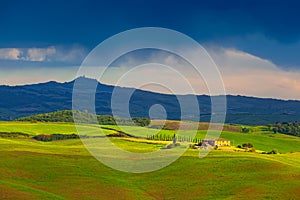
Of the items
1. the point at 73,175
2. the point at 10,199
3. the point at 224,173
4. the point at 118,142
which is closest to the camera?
the point at 10,199

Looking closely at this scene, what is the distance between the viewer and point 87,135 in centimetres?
18125

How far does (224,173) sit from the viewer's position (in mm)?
83938

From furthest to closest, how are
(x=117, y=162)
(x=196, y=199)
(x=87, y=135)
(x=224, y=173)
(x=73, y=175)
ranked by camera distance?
(x=87, y=135) < (x=117, y=162) < (x=224, y=173) < (x=73, y=175) < (x=196, y=199)

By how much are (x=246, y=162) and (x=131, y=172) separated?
2139 cm

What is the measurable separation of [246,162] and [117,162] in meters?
25.1

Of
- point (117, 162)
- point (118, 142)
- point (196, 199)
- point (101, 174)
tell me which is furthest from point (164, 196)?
point (118, 142)

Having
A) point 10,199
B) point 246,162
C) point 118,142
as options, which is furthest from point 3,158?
point 118,142

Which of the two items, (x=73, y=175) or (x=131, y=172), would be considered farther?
(x=131, y=172)

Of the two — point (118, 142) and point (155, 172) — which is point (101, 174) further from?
point (118, 142)

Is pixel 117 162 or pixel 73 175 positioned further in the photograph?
pixel 117 162

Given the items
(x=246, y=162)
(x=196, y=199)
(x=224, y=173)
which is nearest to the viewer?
(x=196, y=199)

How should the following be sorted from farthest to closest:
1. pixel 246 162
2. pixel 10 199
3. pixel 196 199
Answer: pixel 246 162 → pixel 196 199 → pixel 10 199

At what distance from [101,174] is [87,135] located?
3944 inches

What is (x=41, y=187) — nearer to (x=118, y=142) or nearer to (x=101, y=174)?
(x=101, y=174)
